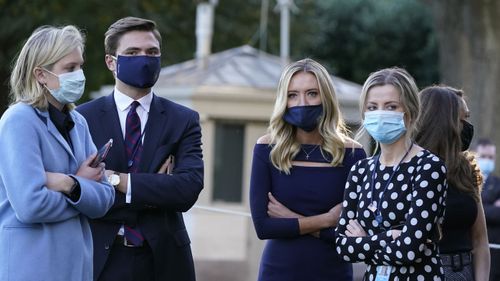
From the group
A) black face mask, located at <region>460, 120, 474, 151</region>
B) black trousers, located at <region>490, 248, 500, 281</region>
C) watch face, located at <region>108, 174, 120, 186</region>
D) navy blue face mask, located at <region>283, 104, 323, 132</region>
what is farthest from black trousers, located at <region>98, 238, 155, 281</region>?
black trousers, located at <region>490, 248, 500, 281</region>


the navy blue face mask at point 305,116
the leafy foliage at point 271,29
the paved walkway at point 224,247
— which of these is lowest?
the paved walkway at point 224,247

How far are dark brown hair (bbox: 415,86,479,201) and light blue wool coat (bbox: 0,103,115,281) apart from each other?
1.79m

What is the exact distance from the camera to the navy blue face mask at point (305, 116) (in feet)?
18.5

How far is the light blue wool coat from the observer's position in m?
4.54

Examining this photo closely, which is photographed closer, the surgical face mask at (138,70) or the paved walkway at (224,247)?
the surgical face mask at (138,70)

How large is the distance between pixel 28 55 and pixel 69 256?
950mm

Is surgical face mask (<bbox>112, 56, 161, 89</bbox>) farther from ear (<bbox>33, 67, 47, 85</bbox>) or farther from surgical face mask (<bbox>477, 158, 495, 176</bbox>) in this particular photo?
surgical face mask (<bbox>477, 158, 495, 176</bbox>)

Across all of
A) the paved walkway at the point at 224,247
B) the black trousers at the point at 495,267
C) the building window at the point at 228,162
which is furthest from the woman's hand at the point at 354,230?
the building window at the point at 228,162

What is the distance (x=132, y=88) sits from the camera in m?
5.57

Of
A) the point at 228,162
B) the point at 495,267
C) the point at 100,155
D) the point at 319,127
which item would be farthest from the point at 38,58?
the point at 228,162

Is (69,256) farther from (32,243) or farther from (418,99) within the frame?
(418,99)

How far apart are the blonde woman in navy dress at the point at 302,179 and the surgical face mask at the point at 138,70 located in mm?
725

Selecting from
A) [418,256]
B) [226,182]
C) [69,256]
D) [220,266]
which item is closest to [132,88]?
[69,256]

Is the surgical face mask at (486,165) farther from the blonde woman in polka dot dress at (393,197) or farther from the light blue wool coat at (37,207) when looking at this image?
the light blue wool coat at (37,207)
